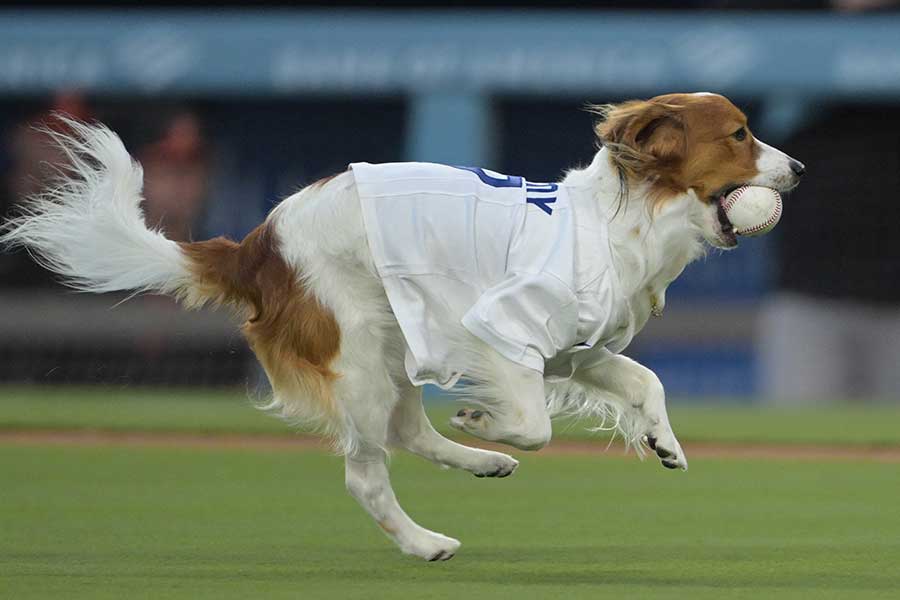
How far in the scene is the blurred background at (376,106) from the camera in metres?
17.0

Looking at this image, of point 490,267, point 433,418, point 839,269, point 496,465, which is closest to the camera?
point 490,267

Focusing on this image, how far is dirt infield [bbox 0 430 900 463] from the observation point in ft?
39.2

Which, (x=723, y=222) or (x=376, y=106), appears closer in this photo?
(x=723, y=222)

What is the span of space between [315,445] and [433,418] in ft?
4.49

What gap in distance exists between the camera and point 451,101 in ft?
56.9

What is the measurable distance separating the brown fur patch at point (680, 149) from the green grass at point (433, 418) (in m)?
5.31

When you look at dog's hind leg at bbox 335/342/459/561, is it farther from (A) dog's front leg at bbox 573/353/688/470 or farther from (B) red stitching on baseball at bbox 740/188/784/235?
(B) red stitching on baseball at bbox 740/188/784/235

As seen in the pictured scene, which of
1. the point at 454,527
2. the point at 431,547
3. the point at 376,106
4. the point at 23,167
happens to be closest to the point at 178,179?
the point at 23,167

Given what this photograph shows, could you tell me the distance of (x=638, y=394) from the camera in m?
6.95

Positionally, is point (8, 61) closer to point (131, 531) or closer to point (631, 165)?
point (131, 531)

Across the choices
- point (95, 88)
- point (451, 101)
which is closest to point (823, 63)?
point (451, 101)

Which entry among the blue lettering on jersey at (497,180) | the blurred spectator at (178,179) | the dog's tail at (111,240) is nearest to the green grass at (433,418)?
the blurred spectator at (178,179)

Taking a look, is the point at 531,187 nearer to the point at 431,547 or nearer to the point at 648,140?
the point at 648,140

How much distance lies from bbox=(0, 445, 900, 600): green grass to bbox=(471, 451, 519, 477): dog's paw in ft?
1.11
